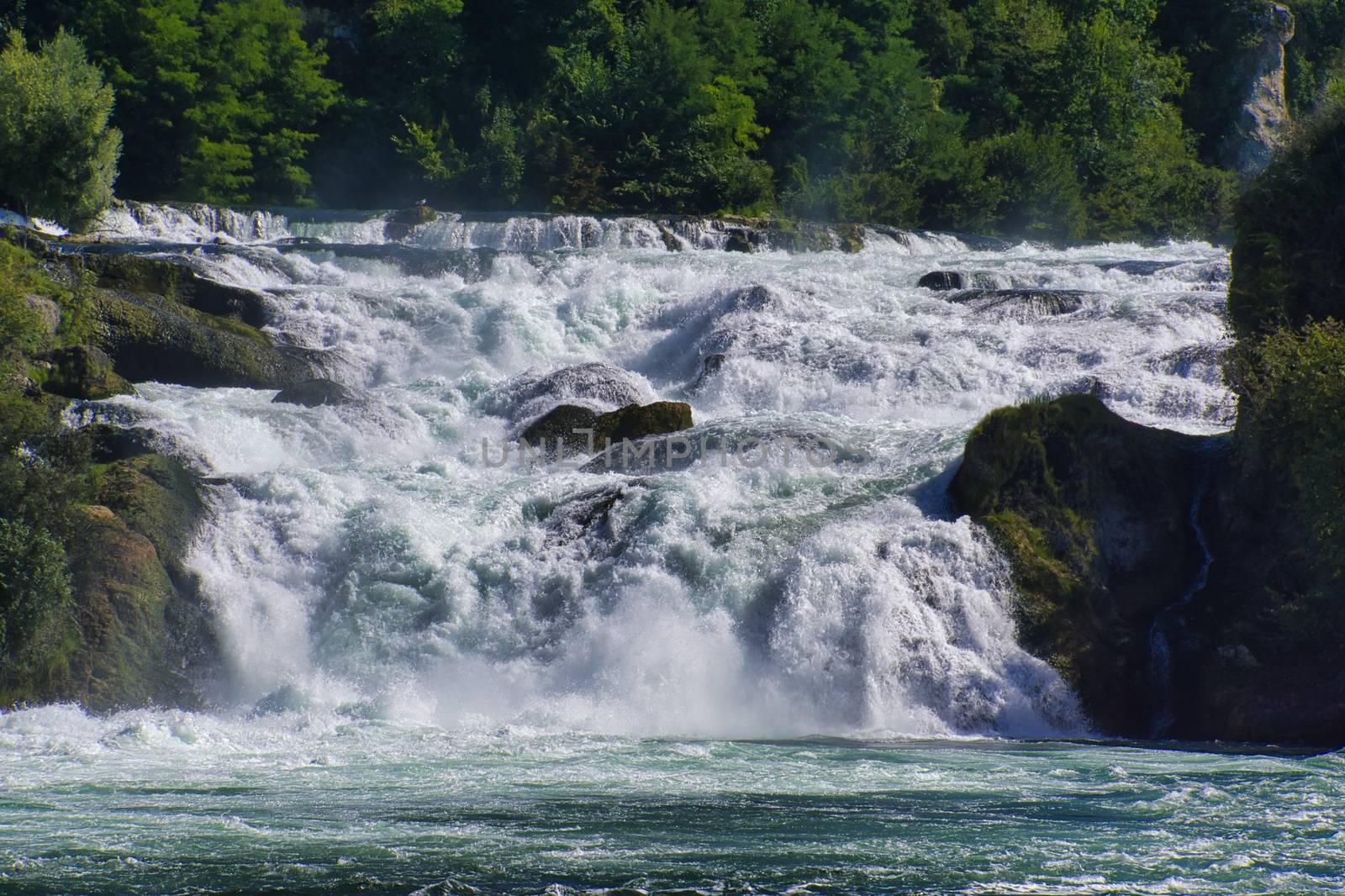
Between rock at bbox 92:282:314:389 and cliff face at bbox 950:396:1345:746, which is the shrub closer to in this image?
rock at bbox 92:282:314:389

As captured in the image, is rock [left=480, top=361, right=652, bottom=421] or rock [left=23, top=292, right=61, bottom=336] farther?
rock [left=480, top=361, right=652, bottom=421]

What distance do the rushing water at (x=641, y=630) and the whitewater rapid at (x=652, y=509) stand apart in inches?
1.9

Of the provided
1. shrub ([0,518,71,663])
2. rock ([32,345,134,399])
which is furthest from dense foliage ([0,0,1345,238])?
shrub ([0,518,71,663])

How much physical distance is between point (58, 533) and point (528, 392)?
27.9 ft

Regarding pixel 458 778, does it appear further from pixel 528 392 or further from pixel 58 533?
pixel 528 392

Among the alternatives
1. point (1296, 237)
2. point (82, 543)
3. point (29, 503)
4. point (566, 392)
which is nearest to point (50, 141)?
point (566, 392)

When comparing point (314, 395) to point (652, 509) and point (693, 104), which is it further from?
point (693, 104)

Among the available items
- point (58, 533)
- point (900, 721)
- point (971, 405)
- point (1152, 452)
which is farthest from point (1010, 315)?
point (58, 533)

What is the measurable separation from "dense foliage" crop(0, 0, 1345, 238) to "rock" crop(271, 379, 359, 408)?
20.1 m

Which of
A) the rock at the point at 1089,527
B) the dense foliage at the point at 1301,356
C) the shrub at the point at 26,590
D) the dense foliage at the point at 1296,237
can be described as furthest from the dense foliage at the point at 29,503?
the dense foliage at the point at 1296,237

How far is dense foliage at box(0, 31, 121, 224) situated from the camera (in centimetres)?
2566

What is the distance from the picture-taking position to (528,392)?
Result: 2084cm

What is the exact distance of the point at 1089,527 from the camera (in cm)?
1489

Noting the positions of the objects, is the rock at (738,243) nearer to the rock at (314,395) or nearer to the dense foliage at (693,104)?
the dense foliage at (693,104)
